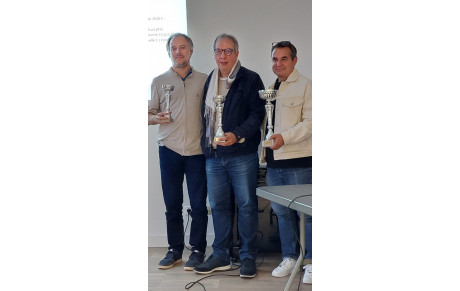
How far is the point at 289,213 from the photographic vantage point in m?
2.75

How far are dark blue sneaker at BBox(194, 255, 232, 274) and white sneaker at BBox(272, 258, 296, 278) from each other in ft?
0.93

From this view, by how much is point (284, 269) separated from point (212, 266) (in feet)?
1.26

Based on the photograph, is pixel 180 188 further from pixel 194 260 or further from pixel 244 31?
pixel 244 31

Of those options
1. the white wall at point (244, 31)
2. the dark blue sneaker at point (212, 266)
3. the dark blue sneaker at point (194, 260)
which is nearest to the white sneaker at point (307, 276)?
the dark blue sneaker at point (212, 266)

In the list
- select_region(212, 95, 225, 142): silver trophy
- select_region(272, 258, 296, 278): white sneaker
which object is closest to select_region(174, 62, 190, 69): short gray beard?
select_region(212, 95, 225, 142): silver trophy

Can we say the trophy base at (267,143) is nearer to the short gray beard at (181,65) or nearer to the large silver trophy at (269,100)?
the large silver trophy at (269,100)

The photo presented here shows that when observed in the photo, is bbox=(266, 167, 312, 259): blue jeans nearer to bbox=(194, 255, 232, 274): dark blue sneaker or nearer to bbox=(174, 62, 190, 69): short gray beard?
bbox=(194, 255, 232, 274): dark blue sneaker

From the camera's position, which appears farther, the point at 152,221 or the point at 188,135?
the point at 152,221
